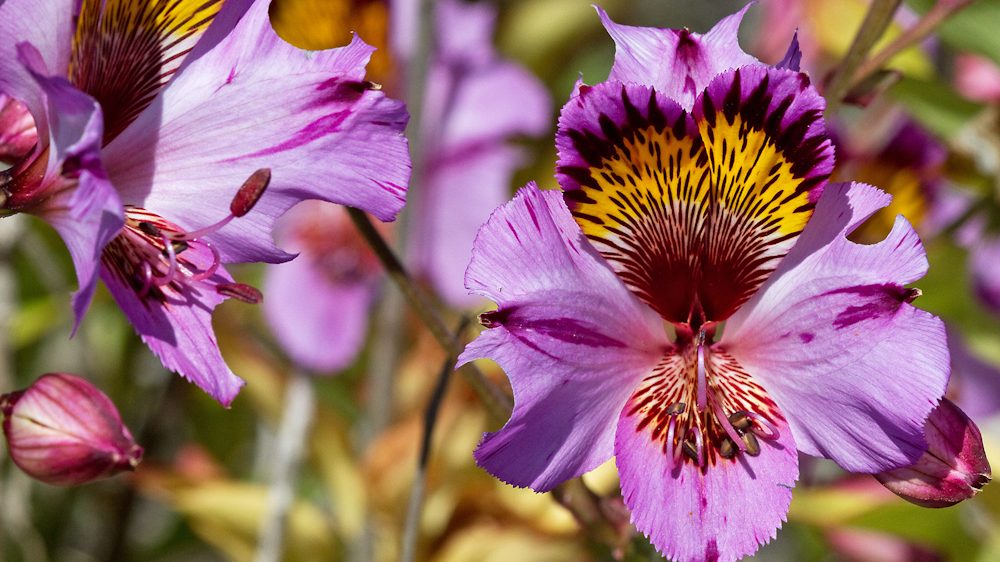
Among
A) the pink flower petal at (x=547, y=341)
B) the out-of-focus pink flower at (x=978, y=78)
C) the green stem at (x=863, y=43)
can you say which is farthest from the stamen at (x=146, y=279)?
the out-of-focus pink flower at (x=978, y=78)

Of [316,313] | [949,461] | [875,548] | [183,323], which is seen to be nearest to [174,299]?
[183,323]

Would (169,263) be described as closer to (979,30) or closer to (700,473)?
(700,473)

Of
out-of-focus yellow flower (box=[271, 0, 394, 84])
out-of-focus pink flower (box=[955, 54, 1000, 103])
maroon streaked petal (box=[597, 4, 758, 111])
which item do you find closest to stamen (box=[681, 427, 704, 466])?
→ maroon streaked petal (box=[597, 4, 758, 111])

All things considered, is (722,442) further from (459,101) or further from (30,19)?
(459,101)

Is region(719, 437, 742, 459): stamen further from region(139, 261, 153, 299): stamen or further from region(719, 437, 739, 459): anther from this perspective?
region(139, 261, 153, 299): stamen

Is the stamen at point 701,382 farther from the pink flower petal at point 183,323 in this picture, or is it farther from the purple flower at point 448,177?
the purple flower at point 448,177

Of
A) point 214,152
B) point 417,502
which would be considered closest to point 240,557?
point 417,502

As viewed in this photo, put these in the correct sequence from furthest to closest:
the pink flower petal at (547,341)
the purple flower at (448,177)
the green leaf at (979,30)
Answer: the purple flower at (448,177) → the green leaf at (979,30) → the pink flower petal at (547,341)
